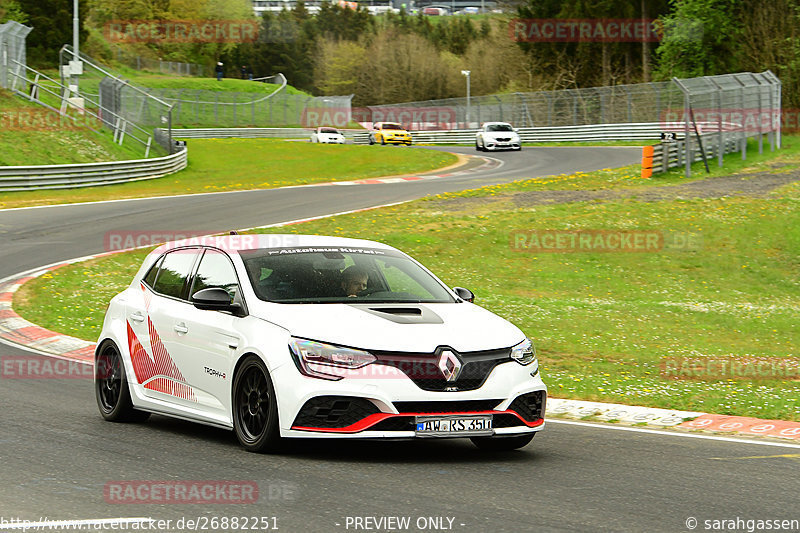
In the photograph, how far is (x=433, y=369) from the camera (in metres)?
7.54

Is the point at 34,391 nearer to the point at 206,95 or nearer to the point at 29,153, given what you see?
the point at 29,153

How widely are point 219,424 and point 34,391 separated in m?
3.50

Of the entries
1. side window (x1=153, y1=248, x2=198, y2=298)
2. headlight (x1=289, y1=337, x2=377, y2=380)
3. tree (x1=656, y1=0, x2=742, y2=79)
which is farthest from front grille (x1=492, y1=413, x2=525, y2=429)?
tree (x1=656, y1=0, x2=742, y2=79)

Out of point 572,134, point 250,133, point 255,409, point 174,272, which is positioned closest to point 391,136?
point 572,134

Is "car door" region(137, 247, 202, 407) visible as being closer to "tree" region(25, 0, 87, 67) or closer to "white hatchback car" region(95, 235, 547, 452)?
"white hatchback car" region(95, 235, 547, 452)

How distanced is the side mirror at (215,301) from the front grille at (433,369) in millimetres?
1328

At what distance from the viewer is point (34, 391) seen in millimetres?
11016

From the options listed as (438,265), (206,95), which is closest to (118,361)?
(438,265)

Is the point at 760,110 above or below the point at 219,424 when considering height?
above

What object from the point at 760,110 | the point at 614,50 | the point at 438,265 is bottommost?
the point at 438,265

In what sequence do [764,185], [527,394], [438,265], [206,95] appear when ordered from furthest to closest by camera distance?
[206,95], [764,185], [438,265], [527,394]

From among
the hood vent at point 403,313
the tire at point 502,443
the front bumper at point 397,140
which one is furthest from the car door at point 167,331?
the front bumper at point 397,140

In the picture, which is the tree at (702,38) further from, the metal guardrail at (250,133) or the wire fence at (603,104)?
the metal guardrail at (250,133)

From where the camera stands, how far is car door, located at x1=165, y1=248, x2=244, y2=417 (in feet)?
27.0
